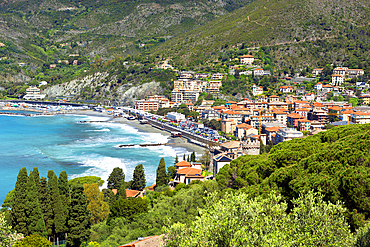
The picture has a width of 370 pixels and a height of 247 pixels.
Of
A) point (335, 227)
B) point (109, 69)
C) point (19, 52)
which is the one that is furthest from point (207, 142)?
point (19, 52)

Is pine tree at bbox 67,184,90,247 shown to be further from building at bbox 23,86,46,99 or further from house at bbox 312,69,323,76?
building at bbox 23,86,46,99

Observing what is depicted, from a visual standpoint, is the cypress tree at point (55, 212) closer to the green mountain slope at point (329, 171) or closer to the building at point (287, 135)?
the green mountain slope at point (329, 171)

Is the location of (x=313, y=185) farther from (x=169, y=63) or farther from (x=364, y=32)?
(x=364, y=32)

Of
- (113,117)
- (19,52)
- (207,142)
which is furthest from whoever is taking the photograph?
(19,52)

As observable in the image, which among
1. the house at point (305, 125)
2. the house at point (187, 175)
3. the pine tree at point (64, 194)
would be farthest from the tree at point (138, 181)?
the house at point (305, 125)

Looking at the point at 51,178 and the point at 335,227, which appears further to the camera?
the point at 51,178

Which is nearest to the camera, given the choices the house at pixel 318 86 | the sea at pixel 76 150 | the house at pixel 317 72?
the sea at pixel 76 150
